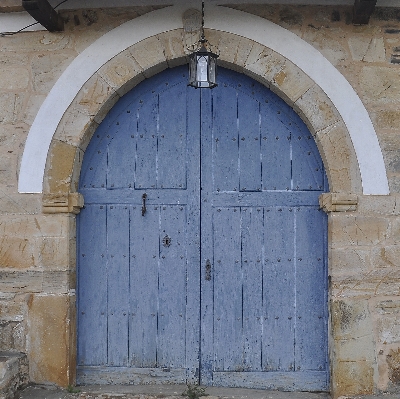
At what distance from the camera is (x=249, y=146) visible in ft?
12.9

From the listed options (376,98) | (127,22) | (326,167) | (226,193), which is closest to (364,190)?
(326,167)

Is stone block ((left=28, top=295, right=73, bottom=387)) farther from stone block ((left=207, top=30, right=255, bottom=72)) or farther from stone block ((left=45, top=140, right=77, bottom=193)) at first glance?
stone block ((left=207, top=30, right=255, bottom=72))

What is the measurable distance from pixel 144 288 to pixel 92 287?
0.38 m

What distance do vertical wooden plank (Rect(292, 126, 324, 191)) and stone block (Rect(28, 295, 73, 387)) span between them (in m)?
1.83

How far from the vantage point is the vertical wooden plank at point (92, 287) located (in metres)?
3.93

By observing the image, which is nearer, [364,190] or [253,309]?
[364,190]

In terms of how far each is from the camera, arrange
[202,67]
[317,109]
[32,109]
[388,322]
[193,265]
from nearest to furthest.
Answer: [202,67] < [388,322] < [317,109] < [32,109] < [193,265]

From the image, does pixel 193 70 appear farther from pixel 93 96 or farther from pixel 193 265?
pixel 193 265

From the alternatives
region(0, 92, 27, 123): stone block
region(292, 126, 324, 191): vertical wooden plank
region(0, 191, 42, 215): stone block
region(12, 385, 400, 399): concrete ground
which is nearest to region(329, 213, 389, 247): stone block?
region(292, 126, 324, 191): vertical wooden plank

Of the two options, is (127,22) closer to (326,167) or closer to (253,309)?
(326,167)

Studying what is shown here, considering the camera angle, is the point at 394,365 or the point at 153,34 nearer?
the point at 394,365

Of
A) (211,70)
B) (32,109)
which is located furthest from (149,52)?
(32,109)

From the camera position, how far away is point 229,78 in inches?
157

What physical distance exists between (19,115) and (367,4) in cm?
245
